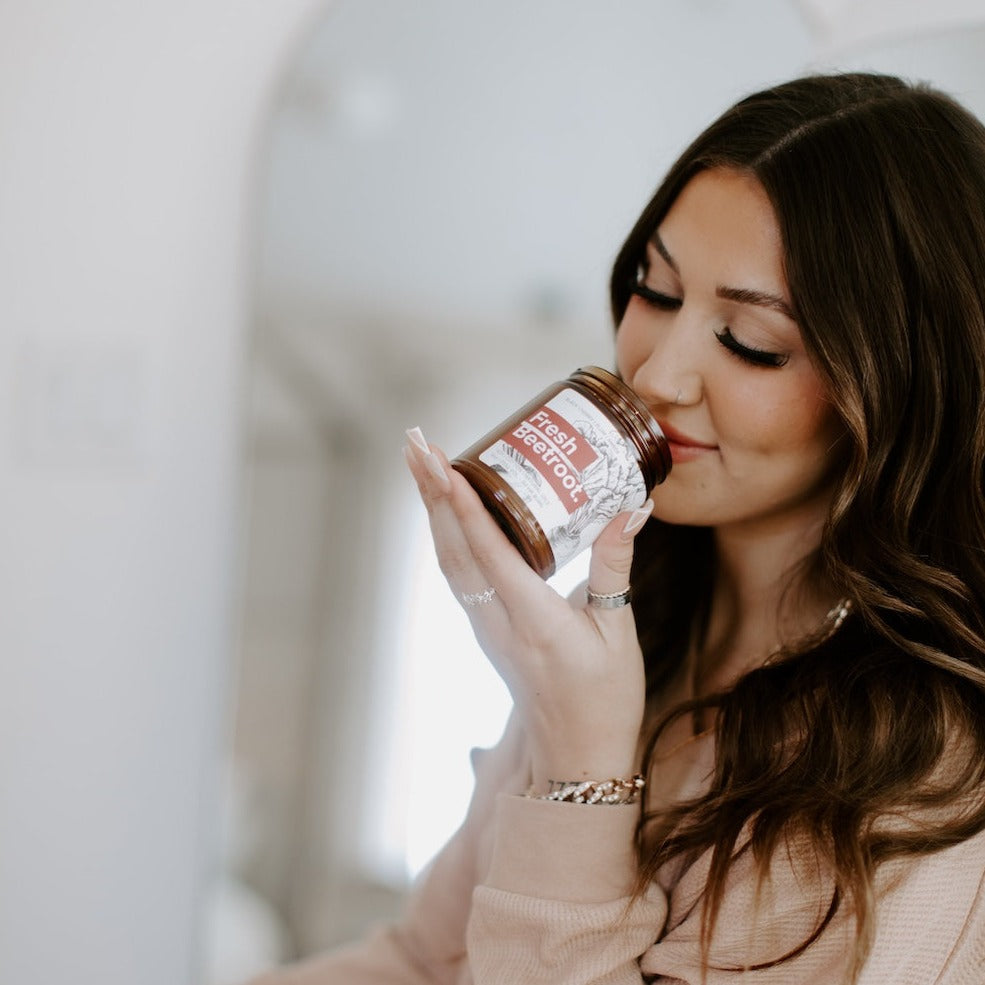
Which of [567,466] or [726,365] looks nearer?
[567,466]

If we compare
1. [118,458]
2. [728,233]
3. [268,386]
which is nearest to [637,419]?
[728,233]

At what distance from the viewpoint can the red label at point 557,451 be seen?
735 millimetres

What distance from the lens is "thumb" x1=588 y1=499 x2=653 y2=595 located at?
2.58ft

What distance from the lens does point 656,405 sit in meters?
0.85

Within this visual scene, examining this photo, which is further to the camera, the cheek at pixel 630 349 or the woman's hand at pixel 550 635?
the cheek at pixel 630 349

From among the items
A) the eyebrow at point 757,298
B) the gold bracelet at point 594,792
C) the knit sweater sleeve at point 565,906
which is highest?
the eyebrow at point 757,298

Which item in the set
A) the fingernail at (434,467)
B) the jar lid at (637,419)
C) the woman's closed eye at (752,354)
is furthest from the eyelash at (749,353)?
the fingernail at (434,467)

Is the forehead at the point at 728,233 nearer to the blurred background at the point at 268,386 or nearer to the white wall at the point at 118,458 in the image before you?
the blurred background at the point at 268,386

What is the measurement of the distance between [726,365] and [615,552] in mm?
157

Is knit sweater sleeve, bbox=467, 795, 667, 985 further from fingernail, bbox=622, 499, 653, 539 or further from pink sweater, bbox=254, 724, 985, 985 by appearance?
fingernail, bbox=622, 499, 653, 539

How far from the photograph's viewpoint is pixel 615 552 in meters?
0.80

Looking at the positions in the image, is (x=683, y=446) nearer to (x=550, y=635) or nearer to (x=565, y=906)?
(x=550, y=635)

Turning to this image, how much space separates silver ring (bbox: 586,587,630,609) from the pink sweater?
5.4 inches

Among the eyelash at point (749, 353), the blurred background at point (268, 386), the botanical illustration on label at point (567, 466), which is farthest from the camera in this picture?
the blurred background at point (268, 386)
